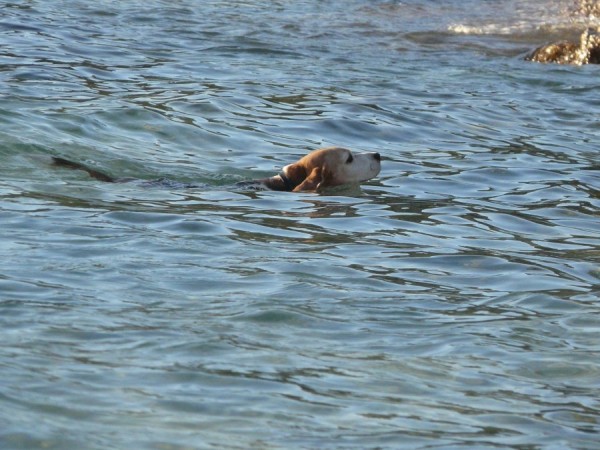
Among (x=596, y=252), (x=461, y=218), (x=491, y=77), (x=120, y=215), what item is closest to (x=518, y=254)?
(x=596, y=252)

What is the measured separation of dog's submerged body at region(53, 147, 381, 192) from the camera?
10828mm

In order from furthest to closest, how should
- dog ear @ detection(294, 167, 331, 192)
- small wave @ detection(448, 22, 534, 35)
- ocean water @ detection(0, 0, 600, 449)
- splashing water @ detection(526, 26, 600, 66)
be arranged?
small wave @ detection(448, 22, 534, 35)
splashing water @ detection(526, 26, 600, 66)
dog ear @ detection(294, 167, 331, 192)
ocean water @ detection(0, 0, 600, 449)

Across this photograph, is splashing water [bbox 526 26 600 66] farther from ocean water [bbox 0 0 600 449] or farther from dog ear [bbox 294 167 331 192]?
dog ear [bbox 294 167 331 192]

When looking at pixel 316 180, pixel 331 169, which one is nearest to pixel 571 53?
pixel 331 169

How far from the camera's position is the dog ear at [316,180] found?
35.5ft

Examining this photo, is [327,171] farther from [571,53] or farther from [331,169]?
[571,53]

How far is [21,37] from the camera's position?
17359 mm

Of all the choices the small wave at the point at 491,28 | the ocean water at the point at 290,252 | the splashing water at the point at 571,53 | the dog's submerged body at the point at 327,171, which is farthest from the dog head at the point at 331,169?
the small wave at the point at 491,28

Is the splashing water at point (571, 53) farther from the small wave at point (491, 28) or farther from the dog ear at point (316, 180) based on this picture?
the dog ear at point (316, 180)

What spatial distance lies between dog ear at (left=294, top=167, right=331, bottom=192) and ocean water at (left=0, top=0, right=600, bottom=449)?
0.54ft

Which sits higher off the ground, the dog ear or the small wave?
the small wave

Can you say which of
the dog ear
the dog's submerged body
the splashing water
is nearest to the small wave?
the splashing water

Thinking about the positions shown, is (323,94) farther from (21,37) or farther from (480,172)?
(21,37)

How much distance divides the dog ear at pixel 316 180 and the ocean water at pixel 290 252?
17cm
